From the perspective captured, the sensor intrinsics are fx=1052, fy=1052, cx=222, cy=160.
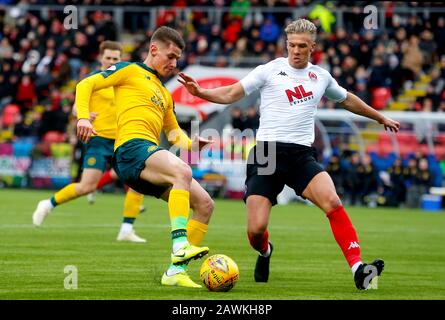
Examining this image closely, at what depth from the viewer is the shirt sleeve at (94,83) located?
31.6 ft

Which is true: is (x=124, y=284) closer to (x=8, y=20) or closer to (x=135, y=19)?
(x=135, y=19)

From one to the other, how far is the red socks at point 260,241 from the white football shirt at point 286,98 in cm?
94

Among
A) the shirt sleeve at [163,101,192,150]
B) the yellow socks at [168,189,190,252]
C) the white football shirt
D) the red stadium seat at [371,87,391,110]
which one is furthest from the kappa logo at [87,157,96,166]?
the red stadium seat at [371,87,391,110]

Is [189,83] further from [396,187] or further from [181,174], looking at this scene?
[396,187]

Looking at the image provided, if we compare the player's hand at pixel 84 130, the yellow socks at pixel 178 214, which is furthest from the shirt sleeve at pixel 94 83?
the yellow socks at pixel 178 214

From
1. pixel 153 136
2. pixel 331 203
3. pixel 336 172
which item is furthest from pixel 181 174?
pixel 336 172

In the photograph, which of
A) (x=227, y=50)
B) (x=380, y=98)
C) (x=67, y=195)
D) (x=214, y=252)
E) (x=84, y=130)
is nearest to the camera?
(x=84, y=130)

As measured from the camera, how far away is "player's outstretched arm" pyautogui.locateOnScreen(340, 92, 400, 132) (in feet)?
34.4

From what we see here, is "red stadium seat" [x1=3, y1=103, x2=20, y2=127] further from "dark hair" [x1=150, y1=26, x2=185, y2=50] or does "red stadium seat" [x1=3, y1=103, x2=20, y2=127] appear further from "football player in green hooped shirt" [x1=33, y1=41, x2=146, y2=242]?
"dark hair" [x1=150, y1=26, x2=185, y2=50]

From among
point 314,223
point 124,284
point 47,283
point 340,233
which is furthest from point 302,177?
point 314,223

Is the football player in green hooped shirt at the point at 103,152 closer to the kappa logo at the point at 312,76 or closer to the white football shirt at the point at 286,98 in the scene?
the white football shirt at the point at 286,98

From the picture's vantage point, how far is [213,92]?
32.2ft

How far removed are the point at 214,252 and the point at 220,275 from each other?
12.9 ft

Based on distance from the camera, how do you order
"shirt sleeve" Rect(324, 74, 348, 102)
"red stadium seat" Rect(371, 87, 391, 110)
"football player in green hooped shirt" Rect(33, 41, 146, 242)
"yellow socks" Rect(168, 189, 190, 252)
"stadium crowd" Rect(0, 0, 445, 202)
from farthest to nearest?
"stadium crowd" Rect(0, 0, 445, 202) < "red stadium seat" Rect(371, 87, 391, 110) < "football player in green hooped shirt" Rect(33, 41, 146, 242) < "shirt sleeve" Rect(324, 74, 348, 102) < "yellow socks" Rect(168, 189, 190, 252)
